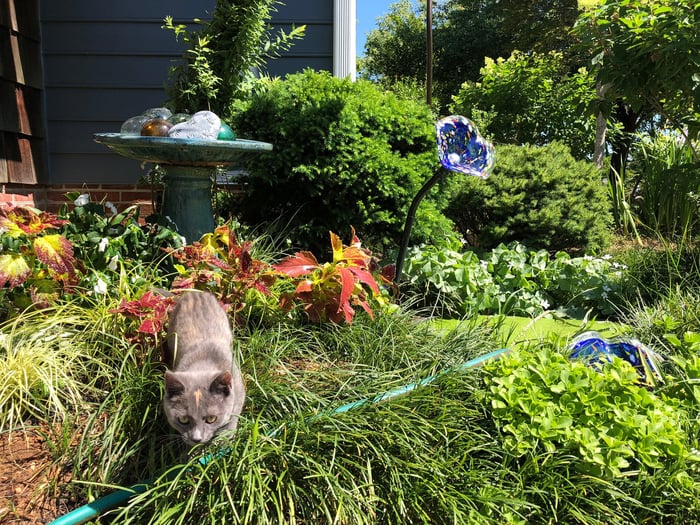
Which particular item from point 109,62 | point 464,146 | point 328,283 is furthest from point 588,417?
point 109,62

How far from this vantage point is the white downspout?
5492 millimetres

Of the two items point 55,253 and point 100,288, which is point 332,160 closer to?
point 100,288

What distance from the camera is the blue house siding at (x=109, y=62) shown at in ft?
18.5

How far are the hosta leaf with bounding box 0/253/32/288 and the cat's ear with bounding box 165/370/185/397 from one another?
4.31ft

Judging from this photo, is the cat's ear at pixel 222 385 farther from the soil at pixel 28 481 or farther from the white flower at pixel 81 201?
the white flower at pixel 81 201

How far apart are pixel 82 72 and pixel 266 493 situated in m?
5.29

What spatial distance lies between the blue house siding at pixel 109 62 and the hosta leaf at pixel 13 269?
3.25 metres

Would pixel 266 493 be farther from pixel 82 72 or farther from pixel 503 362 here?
pixel 82 72

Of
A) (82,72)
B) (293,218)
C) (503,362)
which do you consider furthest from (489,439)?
(82,72)

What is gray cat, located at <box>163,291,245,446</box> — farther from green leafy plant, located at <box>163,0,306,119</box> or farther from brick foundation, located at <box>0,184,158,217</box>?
brick foundation, located at <box>0,184,158,217</box>

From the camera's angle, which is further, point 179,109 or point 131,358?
point 179,109

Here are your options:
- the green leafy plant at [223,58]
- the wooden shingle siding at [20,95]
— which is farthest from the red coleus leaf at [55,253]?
the wooden shingle siding at [20,95]

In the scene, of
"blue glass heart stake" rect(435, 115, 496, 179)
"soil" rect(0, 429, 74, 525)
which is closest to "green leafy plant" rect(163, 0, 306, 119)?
"blue glass heart stake" rect(435, 115, 496, 179)

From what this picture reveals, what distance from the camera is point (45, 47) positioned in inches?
224
